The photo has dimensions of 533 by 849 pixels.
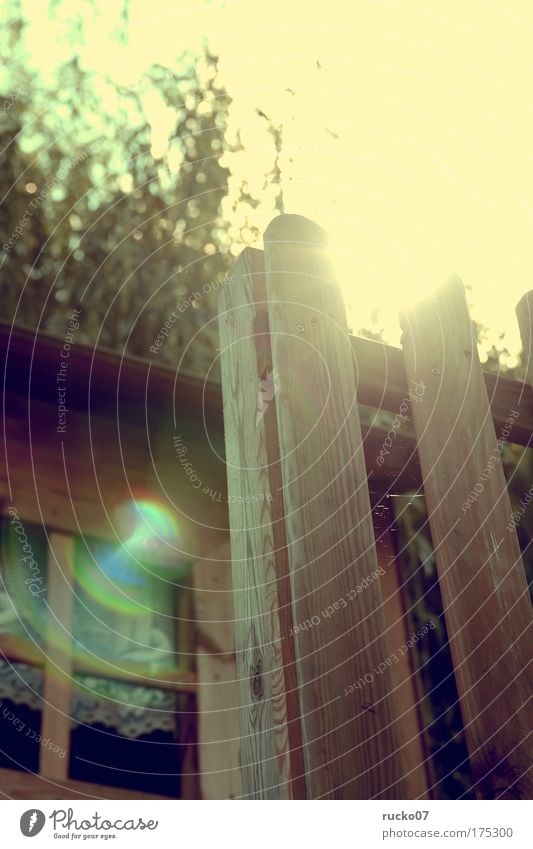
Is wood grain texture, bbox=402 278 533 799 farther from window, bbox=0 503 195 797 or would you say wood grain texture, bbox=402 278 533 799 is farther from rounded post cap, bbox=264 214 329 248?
window, bbox=0 503 195 797

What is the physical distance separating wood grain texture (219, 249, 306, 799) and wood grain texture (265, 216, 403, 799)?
0.04 meters

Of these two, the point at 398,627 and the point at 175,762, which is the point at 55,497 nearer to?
the point at 175,762

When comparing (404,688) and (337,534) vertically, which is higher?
(404,688)

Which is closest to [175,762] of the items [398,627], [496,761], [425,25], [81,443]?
[398,627]

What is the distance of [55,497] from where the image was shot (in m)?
4.41

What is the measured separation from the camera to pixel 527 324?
2.46 metres

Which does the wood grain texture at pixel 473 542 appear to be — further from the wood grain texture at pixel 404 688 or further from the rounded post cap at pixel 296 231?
the wood grain texture at pixel 404 688

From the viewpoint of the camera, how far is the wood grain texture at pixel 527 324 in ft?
7.97

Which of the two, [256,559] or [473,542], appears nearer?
[256,559]

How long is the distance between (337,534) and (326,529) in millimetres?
23

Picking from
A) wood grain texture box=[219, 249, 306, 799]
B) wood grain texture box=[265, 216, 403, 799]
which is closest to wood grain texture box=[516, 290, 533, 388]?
wood grain texture box=[265, 216, 403, 799]

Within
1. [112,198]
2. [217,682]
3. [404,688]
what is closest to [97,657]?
[217,682]

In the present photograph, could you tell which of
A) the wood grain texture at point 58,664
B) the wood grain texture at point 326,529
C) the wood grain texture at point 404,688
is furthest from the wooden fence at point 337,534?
the wood grain texture at point 58,664

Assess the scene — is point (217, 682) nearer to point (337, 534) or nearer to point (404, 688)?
point (404, 688)
